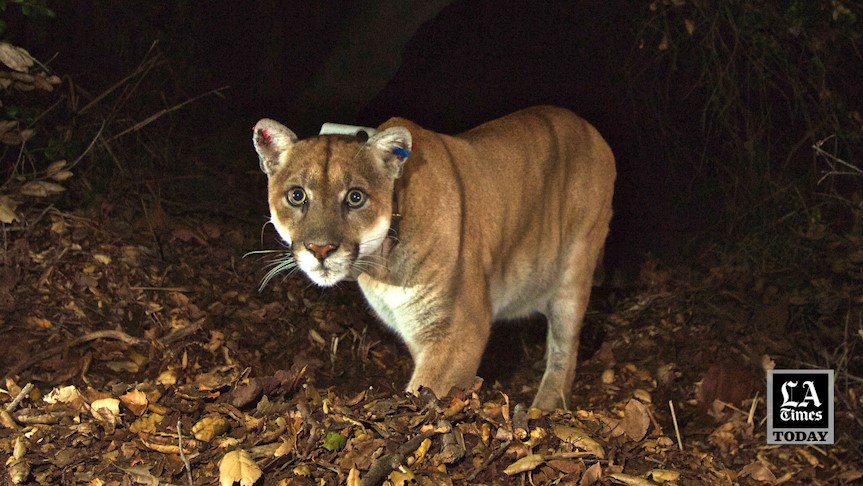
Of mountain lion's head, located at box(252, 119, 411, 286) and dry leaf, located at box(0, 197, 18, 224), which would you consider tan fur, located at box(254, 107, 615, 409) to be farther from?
dry leaf, located at box(0, 197, 18, 224)

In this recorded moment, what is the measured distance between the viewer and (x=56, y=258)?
209 inches

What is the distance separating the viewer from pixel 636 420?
343 cm

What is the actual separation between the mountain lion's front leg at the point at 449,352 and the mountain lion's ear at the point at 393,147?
72 centimetres

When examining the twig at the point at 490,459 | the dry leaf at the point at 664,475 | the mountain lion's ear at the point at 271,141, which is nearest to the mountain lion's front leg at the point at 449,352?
the mountain lion's ear at the point at 271,141

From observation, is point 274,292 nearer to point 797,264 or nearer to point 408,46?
point 408,46

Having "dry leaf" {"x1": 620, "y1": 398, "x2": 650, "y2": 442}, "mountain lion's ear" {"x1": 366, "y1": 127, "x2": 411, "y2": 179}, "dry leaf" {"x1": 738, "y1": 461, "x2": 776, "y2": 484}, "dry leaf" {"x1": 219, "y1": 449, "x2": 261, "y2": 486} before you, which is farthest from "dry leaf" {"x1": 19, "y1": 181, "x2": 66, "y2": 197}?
"dry leaf" {"x1": 738, "y1": 461, "x2": 776, "y2": 484}

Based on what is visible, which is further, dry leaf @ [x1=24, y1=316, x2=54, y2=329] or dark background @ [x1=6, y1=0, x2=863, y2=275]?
dark background @ [x1=6, y1=0, x2=863, y2=275]

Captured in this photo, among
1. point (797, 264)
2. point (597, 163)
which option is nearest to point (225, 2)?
point (597, 163)

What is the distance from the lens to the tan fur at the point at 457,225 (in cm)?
411

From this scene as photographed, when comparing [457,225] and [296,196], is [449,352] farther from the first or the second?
[296,196]

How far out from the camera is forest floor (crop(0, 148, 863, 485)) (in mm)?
3156

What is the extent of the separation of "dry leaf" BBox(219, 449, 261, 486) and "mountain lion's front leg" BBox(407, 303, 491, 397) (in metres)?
1.41

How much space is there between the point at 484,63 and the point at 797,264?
2.68 meters

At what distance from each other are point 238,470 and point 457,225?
1881mm
